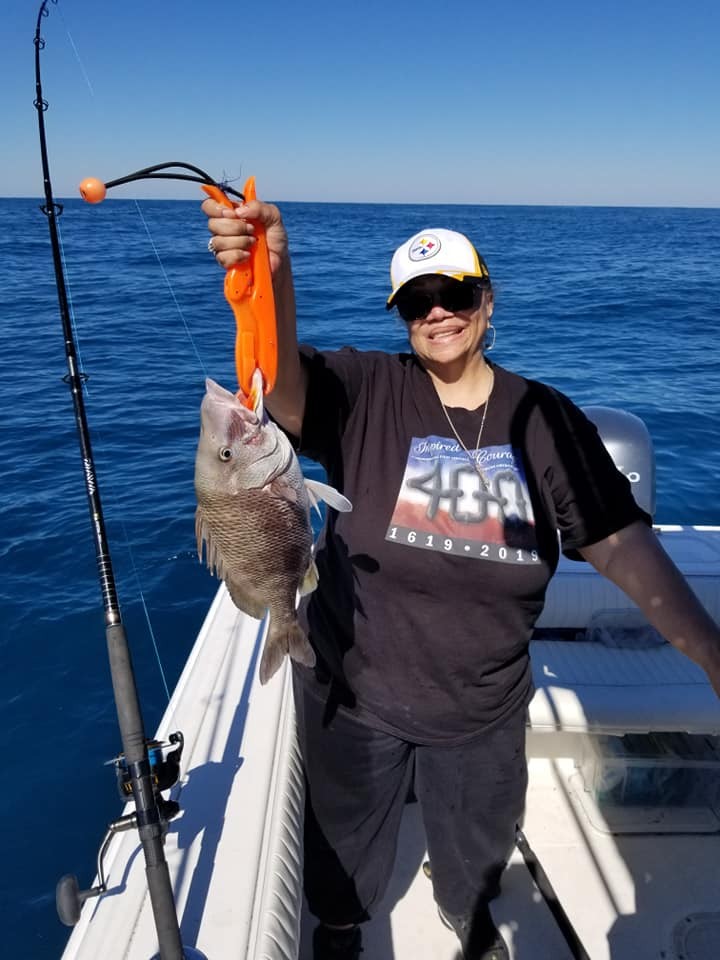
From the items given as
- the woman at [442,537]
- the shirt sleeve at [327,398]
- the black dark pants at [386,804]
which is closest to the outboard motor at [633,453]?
the woman at [442,537]

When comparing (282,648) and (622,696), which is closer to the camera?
(282,648)

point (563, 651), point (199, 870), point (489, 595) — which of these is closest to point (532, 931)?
point (563, 651)

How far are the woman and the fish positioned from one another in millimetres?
222

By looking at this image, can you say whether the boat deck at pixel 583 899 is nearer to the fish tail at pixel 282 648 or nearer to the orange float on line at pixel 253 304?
the fish tail at pixel 282 648

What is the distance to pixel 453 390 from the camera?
2078 millimetres

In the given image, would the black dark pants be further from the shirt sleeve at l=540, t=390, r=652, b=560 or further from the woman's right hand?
the woman's right hand

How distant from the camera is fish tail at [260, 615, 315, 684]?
6.06ft

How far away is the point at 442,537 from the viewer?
1.93 m

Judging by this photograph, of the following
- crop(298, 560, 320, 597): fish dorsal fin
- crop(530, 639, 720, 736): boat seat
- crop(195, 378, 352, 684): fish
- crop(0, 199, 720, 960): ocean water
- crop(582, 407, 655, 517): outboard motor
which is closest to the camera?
crop(195, 378, 352, 684): fish

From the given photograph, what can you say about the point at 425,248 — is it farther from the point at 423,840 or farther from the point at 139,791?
the point at 423,840

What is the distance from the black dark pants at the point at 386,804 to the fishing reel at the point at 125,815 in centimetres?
48

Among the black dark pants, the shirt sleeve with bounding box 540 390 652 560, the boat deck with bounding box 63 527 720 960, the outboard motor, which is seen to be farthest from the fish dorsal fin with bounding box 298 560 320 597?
the outboard motor

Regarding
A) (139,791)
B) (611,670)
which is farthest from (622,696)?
(139,791)

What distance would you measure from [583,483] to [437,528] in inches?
17.1
